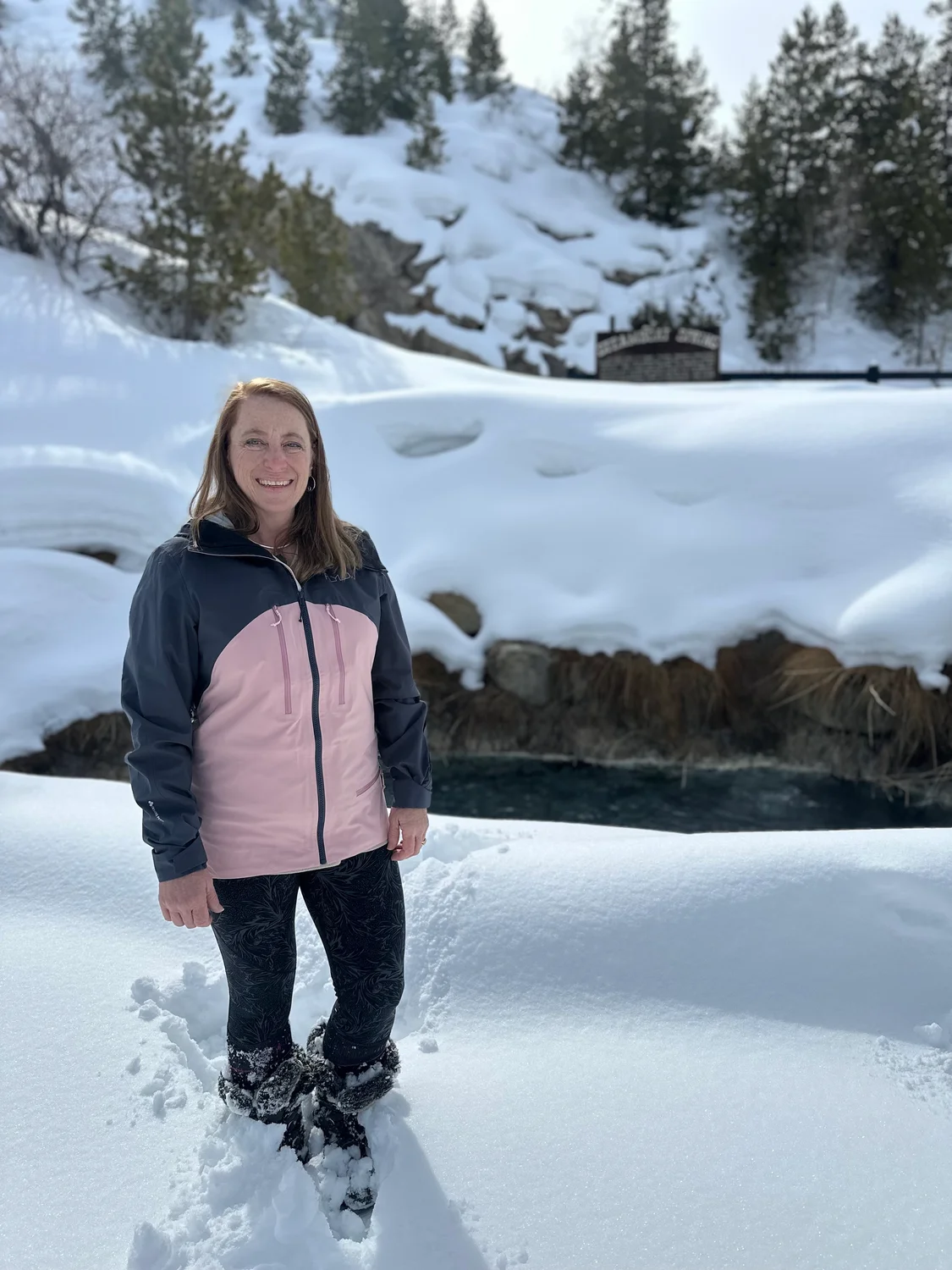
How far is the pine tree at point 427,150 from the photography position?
24.9m

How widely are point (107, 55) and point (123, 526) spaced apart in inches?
1258

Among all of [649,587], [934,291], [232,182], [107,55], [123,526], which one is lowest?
[649,587]

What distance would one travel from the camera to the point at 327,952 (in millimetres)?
1636

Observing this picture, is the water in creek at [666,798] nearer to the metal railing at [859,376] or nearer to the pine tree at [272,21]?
the metal railing at [859,376]

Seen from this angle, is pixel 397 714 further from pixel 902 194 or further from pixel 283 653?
pixel 902 194

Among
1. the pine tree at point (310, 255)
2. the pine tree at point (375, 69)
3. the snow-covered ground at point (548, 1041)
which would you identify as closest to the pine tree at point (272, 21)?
the pine tree at point (375, 69)

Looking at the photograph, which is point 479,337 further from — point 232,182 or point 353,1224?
point 353,1224

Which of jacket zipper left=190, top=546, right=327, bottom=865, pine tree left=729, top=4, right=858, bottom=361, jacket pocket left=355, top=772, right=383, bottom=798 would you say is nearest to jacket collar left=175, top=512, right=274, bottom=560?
jacket zipper left=190, top=546, right=327, bottom=865

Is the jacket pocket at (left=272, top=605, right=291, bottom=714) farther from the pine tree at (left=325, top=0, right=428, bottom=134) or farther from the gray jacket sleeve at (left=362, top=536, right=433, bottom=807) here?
the pine tree at (left=325, top=0, right=428, bottom=134)

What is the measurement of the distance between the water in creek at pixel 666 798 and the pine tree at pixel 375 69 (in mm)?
28630

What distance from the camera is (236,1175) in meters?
1.50

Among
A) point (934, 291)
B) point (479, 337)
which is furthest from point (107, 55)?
point (934, 291)

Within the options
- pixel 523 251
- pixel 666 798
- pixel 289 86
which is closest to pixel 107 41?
pixel 289 86

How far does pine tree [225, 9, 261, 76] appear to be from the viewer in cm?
3133
